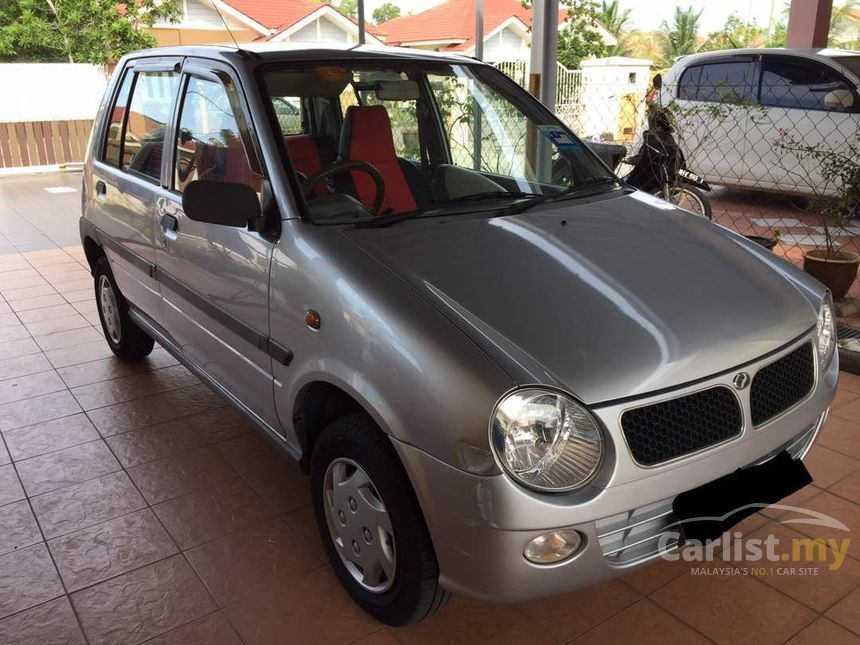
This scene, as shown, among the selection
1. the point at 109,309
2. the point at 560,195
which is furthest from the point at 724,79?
the point at 109,309

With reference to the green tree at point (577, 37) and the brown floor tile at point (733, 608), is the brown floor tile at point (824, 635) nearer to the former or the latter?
the brown floor tile at point (733, 608)

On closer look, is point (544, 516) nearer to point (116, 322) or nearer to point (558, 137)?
point (558, 137)

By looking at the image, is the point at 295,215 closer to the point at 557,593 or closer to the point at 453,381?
the point at 453,381

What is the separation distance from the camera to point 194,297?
9.52ft

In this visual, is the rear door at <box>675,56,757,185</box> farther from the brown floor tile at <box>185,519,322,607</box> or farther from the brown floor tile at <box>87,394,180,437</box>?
the brown floor tile at <box>185,519,322,607</box>

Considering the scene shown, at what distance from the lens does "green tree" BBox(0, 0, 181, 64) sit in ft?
50.0

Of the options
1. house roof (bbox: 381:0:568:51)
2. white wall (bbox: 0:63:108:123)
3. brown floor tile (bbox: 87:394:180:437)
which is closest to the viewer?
brown floor tile (bbox: 87:394:180:437)

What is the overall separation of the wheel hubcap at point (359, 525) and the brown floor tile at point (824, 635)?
3.87 ft

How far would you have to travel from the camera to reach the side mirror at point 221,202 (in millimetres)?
2311

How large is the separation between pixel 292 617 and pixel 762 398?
4.93ft

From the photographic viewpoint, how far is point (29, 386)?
161 inches

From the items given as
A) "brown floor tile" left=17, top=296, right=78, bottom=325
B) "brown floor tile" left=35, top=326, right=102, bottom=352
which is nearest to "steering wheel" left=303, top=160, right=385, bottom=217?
"brown floor tile" left=35, top=326, right=102, bottom=352

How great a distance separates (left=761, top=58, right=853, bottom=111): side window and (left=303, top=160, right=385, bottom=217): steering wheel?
6.66m

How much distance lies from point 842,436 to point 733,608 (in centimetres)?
137
